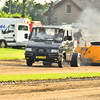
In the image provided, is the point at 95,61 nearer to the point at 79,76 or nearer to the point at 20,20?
the point at 79,76

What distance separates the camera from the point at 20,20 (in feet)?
106

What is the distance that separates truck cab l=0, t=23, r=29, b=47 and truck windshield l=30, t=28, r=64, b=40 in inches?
524

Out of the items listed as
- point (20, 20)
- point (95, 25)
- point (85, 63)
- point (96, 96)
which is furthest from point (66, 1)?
point (96, 96)

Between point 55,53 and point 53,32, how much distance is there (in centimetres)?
129

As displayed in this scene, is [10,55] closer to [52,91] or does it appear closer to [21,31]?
[21,31]

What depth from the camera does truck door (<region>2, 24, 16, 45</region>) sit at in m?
30.7

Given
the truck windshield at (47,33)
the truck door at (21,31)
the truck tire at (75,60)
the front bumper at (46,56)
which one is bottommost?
the truck tire at (75,60)

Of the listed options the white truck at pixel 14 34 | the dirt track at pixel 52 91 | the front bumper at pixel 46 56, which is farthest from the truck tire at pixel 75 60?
the white truck at pixel 14 34

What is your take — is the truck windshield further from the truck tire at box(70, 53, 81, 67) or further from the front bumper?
the truck tire at box(70, 53, 81, 67)

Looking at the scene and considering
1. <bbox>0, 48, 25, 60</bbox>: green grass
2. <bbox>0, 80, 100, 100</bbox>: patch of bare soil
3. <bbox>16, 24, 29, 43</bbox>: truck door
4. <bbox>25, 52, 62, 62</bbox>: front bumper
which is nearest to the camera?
<bbox>0, 80, 100, 100</bbox>: patch of bare soil

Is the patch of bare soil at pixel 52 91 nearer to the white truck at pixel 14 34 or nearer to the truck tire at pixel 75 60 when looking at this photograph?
the truck tire at pixel 75 60

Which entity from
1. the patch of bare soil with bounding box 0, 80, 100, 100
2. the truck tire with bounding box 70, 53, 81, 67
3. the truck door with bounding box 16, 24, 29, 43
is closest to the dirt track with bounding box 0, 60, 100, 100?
the patch of bare soil with bounding box 0, 80, 100, 100

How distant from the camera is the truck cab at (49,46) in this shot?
16.1 meters

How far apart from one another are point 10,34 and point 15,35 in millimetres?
549
